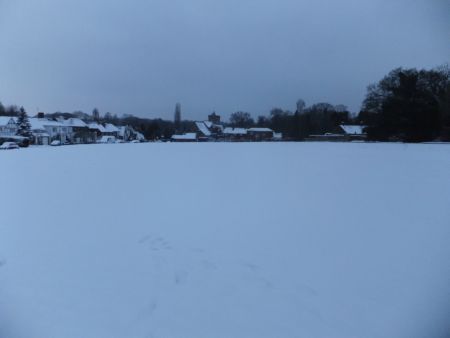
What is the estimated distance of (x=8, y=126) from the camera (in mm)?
57469

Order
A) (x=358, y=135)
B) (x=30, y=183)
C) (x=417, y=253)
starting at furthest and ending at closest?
(x=358, y=135) < (x=30, y=183) < (x=417, y=253)

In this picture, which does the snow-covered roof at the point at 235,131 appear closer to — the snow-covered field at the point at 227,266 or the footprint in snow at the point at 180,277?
the snow-covered field at the point at 227,266

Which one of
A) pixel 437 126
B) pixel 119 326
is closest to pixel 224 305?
pixel 119 326

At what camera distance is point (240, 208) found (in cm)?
772

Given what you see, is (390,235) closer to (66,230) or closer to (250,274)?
(250,274)

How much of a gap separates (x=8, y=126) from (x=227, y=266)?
6495 cm

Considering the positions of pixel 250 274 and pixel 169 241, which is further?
pixel 169 241

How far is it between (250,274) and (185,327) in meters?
1.27

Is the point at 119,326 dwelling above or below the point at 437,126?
below

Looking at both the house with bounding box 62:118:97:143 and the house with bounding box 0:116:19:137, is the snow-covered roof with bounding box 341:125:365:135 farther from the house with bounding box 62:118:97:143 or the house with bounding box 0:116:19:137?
the house with bounding box 0:116:19:137

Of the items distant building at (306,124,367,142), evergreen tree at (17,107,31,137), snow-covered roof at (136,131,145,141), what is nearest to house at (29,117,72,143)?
evergreen tree at (17,107,31,137)

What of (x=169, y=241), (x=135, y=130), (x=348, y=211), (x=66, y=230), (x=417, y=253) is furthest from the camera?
(x=135, y=130)

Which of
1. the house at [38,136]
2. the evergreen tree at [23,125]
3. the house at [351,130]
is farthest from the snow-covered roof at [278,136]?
the evergreen tree at [23,125]

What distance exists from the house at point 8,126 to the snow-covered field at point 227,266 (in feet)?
188
